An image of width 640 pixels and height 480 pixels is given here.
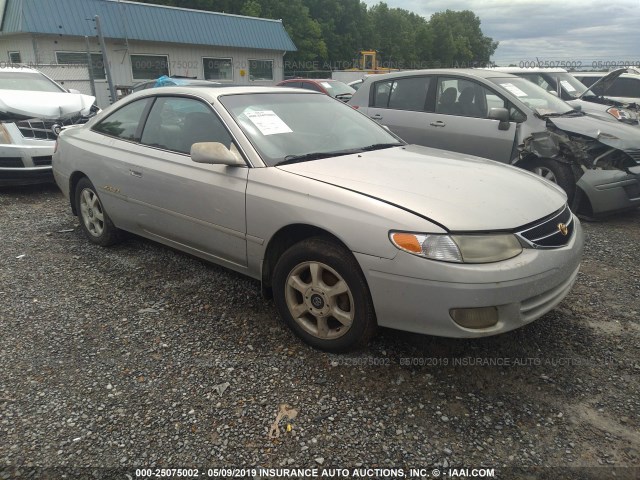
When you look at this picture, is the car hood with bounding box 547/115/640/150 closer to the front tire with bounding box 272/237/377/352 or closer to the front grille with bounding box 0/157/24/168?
the front tire with bounding box 272/237/377/352

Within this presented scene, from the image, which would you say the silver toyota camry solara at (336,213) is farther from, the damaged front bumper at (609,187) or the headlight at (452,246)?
the damaged front bumper at (609,187)

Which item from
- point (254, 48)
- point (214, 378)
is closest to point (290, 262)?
point (214, 378)

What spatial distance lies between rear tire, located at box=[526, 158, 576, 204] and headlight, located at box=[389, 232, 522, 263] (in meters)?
3.56

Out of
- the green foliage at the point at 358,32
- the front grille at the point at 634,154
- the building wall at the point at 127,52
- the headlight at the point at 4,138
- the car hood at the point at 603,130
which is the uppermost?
the green foliage at the point at 358,32

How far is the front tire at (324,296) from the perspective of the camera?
102 inches

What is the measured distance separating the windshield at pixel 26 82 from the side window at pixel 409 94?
5.67 meters

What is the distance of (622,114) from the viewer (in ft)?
22.3

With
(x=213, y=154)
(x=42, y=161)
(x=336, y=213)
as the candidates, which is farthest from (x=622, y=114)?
(x=42, y=161)

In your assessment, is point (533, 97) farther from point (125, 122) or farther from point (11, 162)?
point (11, 162)

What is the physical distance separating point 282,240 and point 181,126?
1348mm

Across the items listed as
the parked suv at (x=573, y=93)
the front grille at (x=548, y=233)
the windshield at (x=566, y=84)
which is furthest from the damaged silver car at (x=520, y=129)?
the front grille at (x=548, y=233)

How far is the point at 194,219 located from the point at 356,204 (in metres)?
1.34

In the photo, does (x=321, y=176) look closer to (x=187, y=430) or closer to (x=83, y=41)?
(x=187, y=430)

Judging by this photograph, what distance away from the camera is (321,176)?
9.30ft
